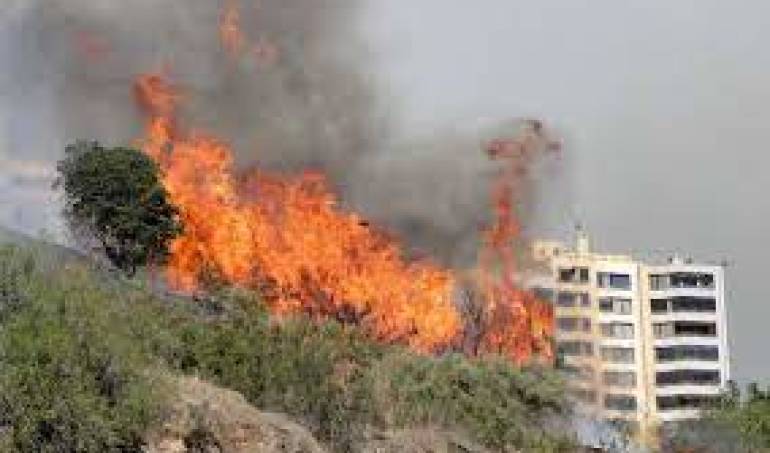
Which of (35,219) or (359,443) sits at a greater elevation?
(35,219)

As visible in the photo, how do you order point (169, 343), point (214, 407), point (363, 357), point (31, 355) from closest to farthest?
1. point (31, 355)
2. point (214, 407)
3. point (169, 343)
4. point (363, 357)

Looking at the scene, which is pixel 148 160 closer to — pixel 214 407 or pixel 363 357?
pixel 363 357

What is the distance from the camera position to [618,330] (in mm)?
118812

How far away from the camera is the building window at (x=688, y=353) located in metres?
116

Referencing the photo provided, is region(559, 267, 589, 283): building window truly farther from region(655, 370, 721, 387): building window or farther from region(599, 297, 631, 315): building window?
region(655, 370, 721, 387): building window

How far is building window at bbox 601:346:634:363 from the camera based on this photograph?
117375 mm

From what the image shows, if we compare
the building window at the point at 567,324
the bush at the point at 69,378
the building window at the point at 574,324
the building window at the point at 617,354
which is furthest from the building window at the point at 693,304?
the bush at the point at 69,378

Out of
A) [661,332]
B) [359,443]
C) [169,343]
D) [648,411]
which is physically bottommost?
[359,443]

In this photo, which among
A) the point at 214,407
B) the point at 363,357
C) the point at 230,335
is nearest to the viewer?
the point at 214,407

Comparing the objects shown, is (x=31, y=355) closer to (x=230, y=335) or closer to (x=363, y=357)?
(x=230, y=335)

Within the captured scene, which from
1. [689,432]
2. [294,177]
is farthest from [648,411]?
[294,177]

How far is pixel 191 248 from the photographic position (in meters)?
67.7

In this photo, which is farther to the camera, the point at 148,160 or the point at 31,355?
the point at 148,160

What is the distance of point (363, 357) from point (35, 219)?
56.0 meters
